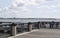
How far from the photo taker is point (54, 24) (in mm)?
41406

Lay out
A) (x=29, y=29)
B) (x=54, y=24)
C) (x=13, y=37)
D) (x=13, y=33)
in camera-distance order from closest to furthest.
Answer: (x=13, y=37)
(x=13, y=33)
(x=29, y=29)
(x=54, y=24)

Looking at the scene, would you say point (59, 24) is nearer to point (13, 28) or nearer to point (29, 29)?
point (29, 29)

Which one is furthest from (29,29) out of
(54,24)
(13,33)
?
(54,24)

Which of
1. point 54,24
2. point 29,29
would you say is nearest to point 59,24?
point 54,24

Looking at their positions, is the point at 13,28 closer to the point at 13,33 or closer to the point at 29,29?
the point at 13,33

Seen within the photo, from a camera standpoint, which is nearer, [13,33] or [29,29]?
[13,33]

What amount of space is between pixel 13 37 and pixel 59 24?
26924 mm

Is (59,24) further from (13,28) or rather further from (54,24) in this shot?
(13,28)

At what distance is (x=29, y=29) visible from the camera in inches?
1045

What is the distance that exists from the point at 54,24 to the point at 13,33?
77.2 feet

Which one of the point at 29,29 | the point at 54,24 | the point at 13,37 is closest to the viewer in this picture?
the point at 13,37

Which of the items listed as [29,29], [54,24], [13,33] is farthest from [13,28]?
[54,24]

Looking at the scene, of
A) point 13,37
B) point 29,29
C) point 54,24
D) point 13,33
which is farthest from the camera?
point 54,24

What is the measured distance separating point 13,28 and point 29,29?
7.69 m
